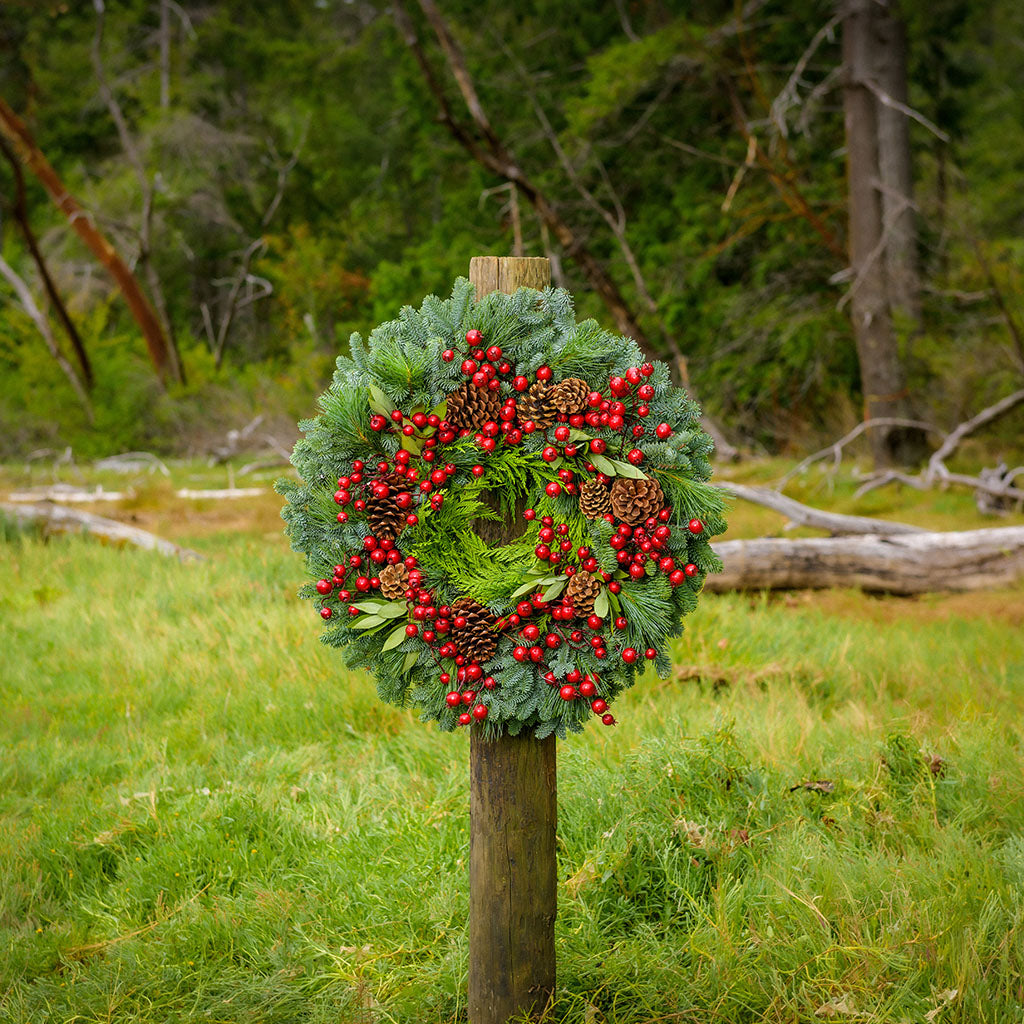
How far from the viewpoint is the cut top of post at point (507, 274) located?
243 cm

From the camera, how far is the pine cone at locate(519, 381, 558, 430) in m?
2.29

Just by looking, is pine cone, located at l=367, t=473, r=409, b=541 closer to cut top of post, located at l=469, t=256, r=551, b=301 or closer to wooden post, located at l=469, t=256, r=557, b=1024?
wooden post, located at l=469, t=256, r=557, b=1024

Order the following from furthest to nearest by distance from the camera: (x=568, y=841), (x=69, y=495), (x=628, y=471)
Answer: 1. (x=69, y=495)
2. (x=568, y=841)
3. (x=628, y=471)

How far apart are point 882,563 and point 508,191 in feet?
41.5

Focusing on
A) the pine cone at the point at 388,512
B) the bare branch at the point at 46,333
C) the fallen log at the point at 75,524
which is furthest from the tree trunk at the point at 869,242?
the bare branch at the point at 46,333

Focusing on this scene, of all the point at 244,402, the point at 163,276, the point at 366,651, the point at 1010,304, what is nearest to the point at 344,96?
the point at 163,276

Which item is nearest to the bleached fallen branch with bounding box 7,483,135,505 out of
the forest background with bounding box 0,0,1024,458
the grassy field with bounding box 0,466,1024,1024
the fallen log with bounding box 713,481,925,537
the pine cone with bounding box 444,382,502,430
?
the forest background with bounding box 0,0,1024,458

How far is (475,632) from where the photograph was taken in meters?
2.33

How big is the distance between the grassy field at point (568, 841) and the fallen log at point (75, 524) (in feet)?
10.9

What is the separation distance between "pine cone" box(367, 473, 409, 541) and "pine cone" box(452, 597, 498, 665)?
264mm

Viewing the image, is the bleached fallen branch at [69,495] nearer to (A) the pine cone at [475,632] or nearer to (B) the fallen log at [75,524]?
(B) the fallen log at [75,524]

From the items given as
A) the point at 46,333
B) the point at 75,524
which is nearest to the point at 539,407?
the point at 75,524

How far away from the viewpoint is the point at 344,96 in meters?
24.5

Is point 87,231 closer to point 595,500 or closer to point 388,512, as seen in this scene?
point 388,512
